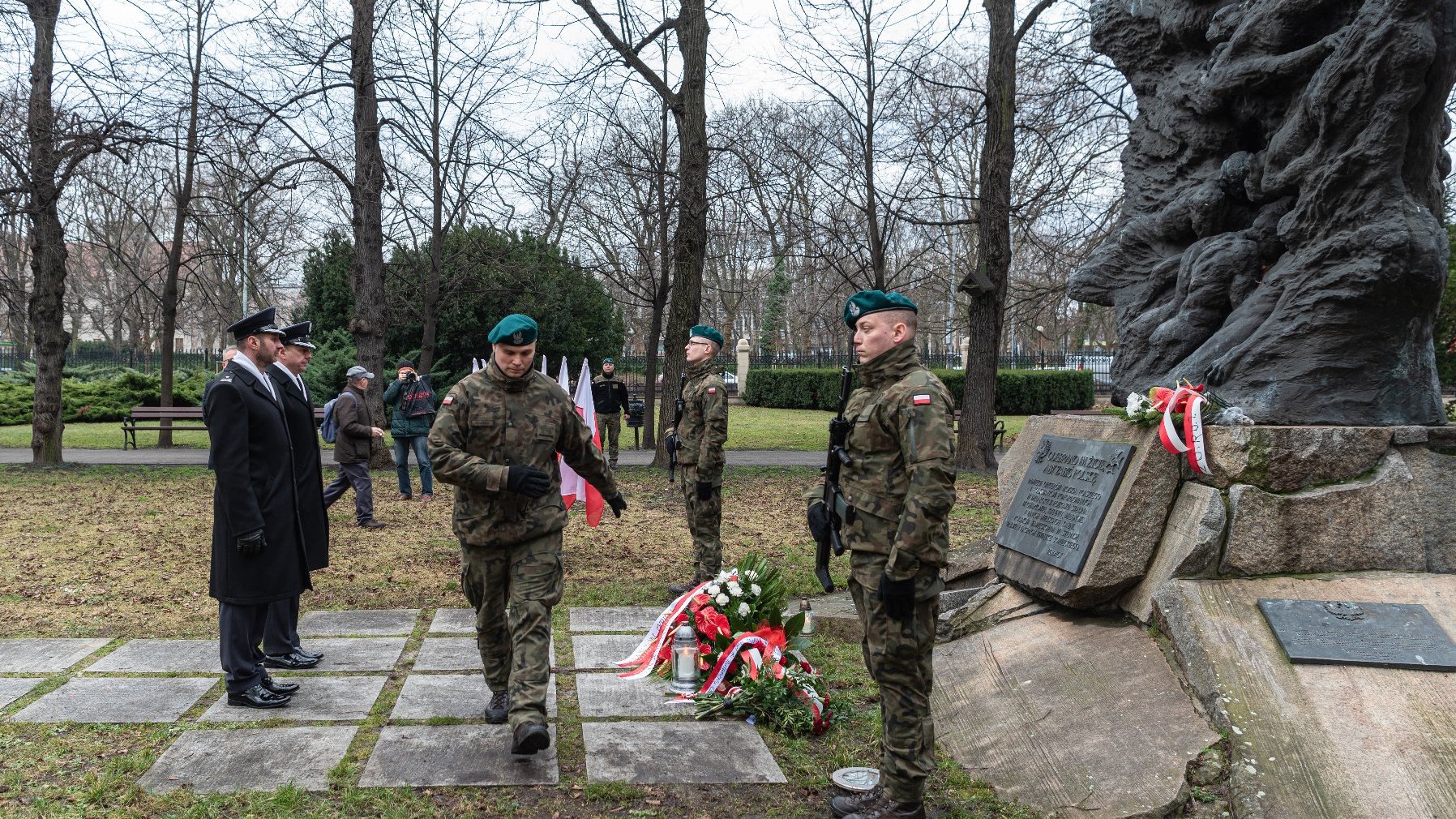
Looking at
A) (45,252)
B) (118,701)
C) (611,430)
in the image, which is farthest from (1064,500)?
(45,252)

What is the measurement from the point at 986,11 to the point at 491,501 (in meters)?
12.7

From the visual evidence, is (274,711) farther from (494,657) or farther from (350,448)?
(350,448)

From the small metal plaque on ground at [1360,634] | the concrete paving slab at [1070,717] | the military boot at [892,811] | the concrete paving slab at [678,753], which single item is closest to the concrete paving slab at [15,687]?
the concrete paving slab at [678,753]

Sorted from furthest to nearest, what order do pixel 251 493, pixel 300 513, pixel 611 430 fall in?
1. pixel 611 430
2. pixel 300 513
3. pixel 251 493

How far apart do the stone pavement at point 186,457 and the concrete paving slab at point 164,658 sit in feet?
35.5

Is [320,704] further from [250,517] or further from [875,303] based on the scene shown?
[875,303]

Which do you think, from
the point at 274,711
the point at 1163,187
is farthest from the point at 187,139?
the point at 1163,187

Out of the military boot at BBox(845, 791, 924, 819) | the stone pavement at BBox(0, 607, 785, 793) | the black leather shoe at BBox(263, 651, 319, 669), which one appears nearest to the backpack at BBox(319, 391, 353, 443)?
the stone pavement at BBox(0, 607, 785, 793)

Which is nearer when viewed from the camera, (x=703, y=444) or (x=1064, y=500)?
(x=1064, y=500)

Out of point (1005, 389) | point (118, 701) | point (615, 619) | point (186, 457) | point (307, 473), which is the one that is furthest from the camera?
point (1005, 389)

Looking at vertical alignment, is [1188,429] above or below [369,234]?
below

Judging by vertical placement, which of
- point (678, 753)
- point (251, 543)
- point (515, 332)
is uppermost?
point (515, 332)

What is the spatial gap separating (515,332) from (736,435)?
19.3m

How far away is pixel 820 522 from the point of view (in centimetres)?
417
